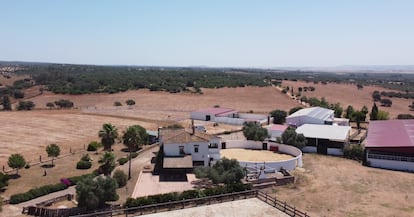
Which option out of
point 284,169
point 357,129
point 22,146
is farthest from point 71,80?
point 284,169

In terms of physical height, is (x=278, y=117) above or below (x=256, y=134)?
below

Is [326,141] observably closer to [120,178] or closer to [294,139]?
[294,139]

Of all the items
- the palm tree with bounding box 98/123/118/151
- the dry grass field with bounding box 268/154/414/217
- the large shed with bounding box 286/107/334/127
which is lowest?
the dry grass field with bounding box 268/154/414/217

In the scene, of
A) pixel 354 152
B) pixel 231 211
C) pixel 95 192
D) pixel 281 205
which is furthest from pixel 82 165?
pixel 354 152

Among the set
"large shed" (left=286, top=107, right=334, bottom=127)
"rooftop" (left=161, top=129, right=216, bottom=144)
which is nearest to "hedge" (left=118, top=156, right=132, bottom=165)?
"rooftop" (left=161, top=129, right=216, bottom=144)

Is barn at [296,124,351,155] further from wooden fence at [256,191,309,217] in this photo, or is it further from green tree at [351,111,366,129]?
wooden fence at [256,191,309,217]

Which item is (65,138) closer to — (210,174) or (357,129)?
(210,174)
